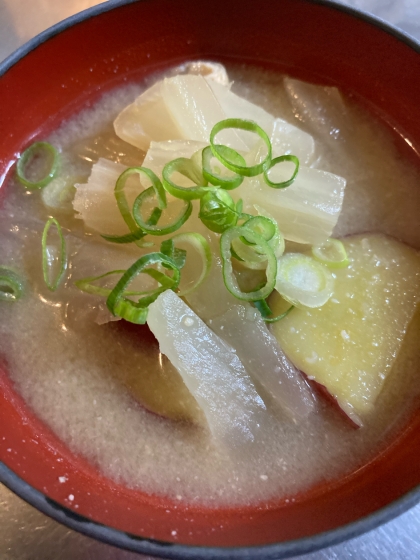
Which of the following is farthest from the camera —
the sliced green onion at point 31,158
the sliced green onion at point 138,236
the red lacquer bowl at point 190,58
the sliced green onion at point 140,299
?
the sliced green onion at point 31,158

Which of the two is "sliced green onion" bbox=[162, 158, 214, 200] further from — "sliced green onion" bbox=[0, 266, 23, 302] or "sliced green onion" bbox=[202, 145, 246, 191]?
"sliced green onion" bbox=[0, 266, 23, 302]

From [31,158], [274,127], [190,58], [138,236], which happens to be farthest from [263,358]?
[190,58]

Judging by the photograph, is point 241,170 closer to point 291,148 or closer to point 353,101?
point 291,148

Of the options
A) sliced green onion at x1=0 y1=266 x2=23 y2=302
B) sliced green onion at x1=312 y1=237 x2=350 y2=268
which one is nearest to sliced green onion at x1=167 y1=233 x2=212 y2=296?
sliced green onion at x1=312 y1=237 x2=350 y2=268

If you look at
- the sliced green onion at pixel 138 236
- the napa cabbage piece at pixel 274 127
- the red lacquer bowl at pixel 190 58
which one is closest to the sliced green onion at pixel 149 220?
the sliced green onion at pixel 138 236

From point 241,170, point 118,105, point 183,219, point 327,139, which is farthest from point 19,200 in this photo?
point 327,139

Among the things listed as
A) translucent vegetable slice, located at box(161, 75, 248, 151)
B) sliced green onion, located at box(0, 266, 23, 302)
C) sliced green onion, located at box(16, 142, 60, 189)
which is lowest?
sliced green onion, located at box(0, 266, 23, 302)

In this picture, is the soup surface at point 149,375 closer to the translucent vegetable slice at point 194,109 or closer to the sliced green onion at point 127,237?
the sliced green onion at point 127,237
